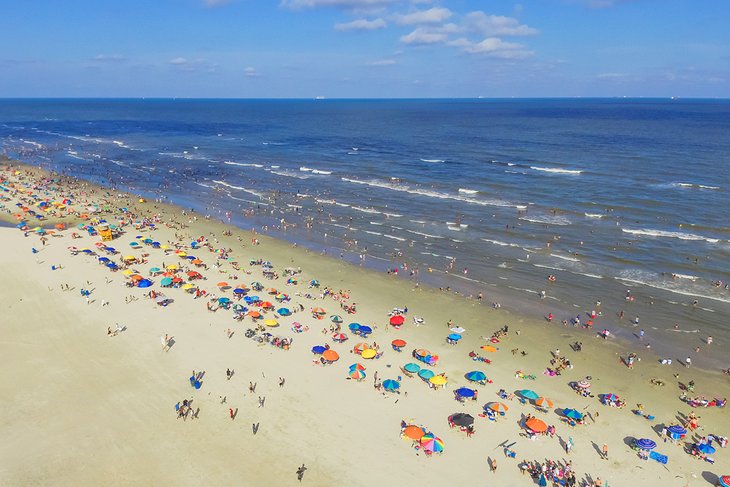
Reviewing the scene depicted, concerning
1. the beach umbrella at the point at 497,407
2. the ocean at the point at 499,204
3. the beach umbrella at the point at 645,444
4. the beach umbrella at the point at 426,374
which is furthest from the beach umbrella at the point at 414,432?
the ocean at the point at 499,204

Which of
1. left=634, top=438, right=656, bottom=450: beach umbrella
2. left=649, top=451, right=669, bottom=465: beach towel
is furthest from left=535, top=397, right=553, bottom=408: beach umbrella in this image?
left=649, top=451, right=669, bottom=465: beach towel

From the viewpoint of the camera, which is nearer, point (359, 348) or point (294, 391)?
point (294, 391)

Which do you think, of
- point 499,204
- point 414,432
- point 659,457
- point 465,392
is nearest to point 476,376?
point 465,392

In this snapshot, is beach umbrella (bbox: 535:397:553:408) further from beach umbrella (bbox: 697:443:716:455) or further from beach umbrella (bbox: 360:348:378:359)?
beach umbrella (bbox: 360:348:378:359)

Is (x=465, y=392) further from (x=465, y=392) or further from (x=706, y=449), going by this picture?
(x=706, y=449)

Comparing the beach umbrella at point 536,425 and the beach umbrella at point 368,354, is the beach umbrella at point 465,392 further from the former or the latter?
the beach umbrella at point 368,354
